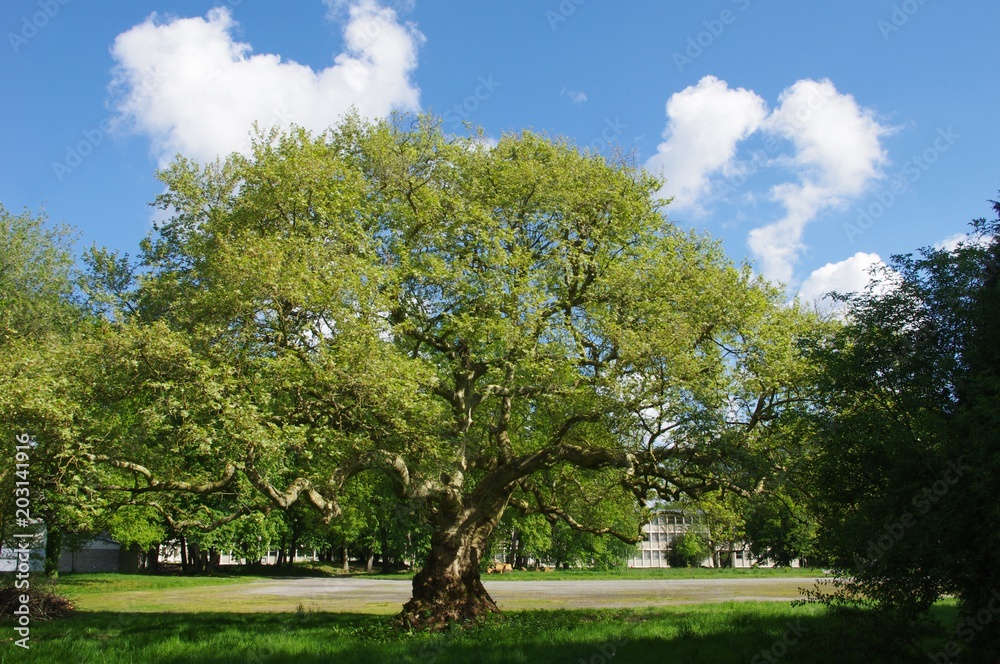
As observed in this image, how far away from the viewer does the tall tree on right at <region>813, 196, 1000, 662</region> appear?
1073 centimetres

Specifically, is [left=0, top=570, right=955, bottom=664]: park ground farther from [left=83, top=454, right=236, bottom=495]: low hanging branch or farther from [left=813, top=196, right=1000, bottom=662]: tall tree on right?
[left=83, top=454, right=236, bottom=495]: low hanging branch

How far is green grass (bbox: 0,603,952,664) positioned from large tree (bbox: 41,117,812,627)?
2957 mm

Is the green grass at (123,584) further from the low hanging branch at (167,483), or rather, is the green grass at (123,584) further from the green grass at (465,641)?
the low hanging branch at (167,483)

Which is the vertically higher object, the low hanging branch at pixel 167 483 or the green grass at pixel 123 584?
the low hanging branch at pixel 167 483

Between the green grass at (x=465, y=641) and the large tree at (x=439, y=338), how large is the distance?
2957 millimetres

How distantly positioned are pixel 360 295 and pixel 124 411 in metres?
6.57

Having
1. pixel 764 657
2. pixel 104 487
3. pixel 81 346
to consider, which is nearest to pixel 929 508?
pixel 764 657

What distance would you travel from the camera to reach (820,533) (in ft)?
43.4

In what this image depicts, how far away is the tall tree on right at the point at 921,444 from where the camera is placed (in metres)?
10.7

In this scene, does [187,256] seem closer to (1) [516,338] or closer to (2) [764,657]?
(1) [516,338]

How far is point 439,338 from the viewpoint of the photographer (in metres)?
21.8

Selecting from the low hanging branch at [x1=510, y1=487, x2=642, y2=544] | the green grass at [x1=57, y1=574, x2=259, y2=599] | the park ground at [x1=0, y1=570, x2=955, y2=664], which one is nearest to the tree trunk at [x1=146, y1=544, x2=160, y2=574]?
the green grass at [x1=57, y1=574, x2=259, y2=599]

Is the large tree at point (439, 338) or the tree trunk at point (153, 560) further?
the tree trunk at point (153, 560)

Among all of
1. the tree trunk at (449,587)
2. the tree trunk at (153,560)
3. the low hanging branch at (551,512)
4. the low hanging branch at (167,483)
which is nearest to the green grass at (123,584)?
the tree trunk at (153,560)
